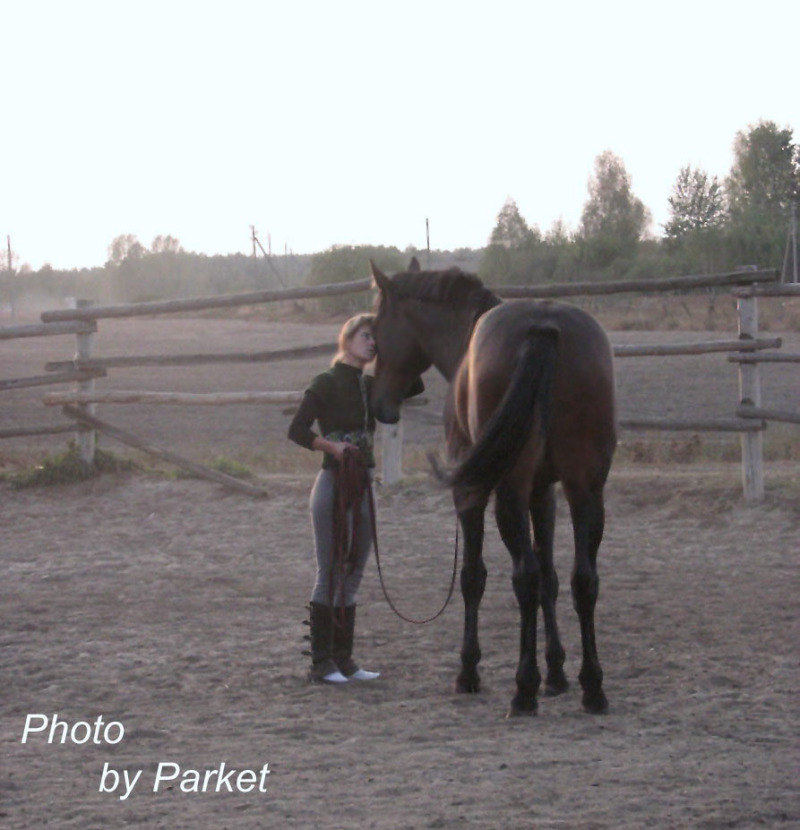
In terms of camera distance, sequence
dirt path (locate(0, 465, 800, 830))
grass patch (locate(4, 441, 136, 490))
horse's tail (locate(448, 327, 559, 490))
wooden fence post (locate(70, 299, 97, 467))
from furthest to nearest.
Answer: wooden fence post (locate(70, 299, 97, 467)), grass patch (locate(4, 441, 136, 490)), horse's tail (locate(448, 327, 559, 490)), dirt path (locate(0, 465, 800, 830))

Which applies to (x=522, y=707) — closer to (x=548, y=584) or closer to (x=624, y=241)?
(x=548, y=584)

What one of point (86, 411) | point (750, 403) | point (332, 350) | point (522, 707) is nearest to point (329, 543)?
point (522, 707)

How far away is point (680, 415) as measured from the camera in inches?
712

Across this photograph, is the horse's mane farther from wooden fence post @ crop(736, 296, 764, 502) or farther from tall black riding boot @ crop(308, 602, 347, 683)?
wooden fence post @ crop(736, 296, 764, 502)

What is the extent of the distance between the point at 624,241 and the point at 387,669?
46788 mm

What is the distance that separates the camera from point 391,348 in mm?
5316

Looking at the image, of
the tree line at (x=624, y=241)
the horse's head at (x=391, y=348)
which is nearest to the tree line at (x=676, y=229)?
the tree line at (x=624, y=241)

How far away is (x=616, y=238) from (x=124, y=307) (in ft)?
133

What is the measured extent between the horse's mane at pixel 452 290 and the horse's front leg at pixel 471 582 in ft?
3.17

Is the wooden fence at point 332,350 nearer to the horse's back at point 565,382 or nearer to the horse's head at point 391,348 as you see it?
the horse's head at point 391,348

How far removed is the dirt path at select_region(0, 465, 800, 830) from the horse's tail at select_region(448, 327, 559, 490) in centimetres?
92

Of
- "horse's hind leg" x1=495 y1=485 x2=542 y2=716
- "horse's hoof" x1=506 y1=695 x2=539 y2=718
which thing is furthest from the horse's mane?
"horse's hoof" x1=506 y1=695 x2=539 y2=718

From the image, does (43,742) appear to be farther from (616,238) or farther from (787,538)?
(616,238)

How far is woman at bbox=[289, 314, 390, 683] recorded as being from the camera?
4.98m
